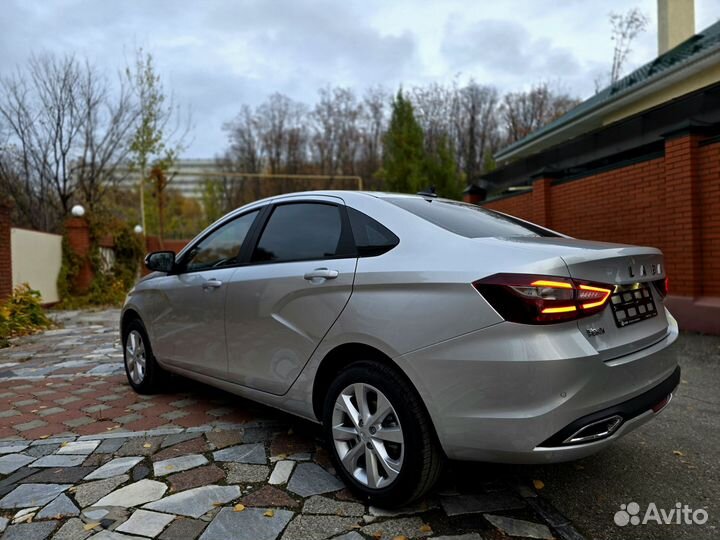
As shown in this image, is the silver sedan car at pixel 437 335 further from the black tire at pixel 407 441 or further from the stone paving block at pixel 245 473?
the stone paving block at pixel 245 473

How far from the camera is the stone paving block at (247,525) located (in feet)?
6.82

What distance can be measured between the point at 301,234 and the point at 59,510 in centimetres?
182

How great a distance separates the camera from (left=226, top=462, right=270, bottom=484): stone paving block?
2580 millimetres

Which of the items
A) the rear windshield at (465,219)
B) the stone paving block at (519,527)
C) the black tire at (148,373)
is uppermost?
the rear windshield at (465,219)

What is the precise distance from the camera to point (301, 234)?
2.89m

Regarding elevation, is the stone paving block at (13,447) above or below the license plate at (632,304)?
below

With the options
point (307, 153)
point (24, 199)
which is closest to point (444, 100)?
point (307, 153)

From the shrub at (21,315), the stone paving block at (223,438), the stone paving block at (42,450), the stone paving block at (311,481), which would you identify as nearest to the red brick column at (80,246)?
the shrub at (21,315)

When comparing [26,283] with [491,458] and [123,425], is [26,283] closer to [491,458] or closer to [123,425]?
[123,425]

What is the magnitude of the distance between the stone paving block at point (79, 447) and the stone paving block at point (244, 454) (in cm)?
83

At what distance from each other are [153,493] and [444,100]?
113 feet

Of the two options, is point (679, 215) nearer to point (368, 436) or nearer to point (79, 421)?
point (368, 436)

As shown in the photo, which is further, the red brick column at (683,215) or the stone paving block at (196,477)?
the red brick column at (683,215)

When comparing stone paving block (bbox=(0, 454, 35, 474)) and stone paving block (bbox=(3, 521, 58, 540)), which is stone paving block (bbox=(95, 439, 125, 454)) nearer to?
stone paving block (bbox=(0, 454, 35, 474))
